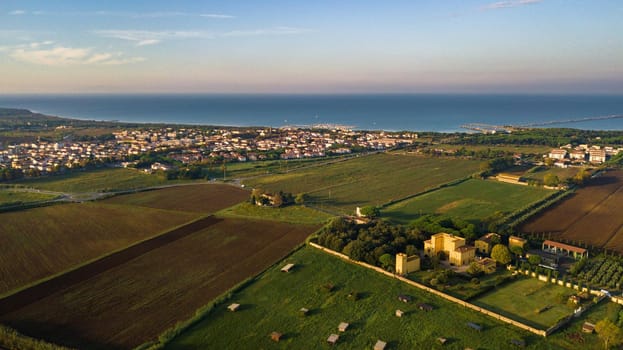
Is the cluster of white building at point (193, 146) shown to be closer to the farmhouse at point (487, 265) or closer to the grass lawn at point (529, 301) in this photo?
the farmhouse at point (487, 265)

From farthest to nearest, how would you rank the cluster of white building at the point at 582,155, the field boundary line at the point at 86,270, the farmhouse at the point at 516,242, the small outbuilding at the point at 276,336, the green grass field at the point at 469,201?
the cluster of white building at the point at 582,155
the green grass field at the point at 469,201
the farmhouse at the point at 516,242
the field boundary line at the point at 86,270
the small outbuilding at the point at 276,336

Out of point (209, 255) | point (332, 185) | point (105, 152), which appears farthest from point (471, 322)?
point (105, 152)

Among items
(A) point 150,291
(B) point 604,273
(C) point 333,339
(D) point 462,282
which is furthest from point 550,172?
(A) point 150,291

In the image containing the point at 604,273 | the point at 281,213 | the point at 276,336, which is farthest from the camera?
the point at 281,213

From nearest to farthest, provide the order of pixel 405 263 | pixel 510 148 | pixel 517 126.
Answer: pixel 405 263 < pixel 510 148 < pixel 517 126

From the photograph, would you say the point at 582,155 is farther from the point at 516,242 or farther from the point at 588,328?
the point at 588,328

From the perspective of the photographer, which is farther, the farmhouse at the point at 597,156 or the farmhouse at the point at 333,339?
the farmhouse at the point at 597,156

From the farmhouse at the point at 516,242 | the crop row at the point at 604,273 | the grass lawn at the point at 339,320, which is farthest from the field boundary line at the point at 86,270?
the crop row at the point at 604,273
